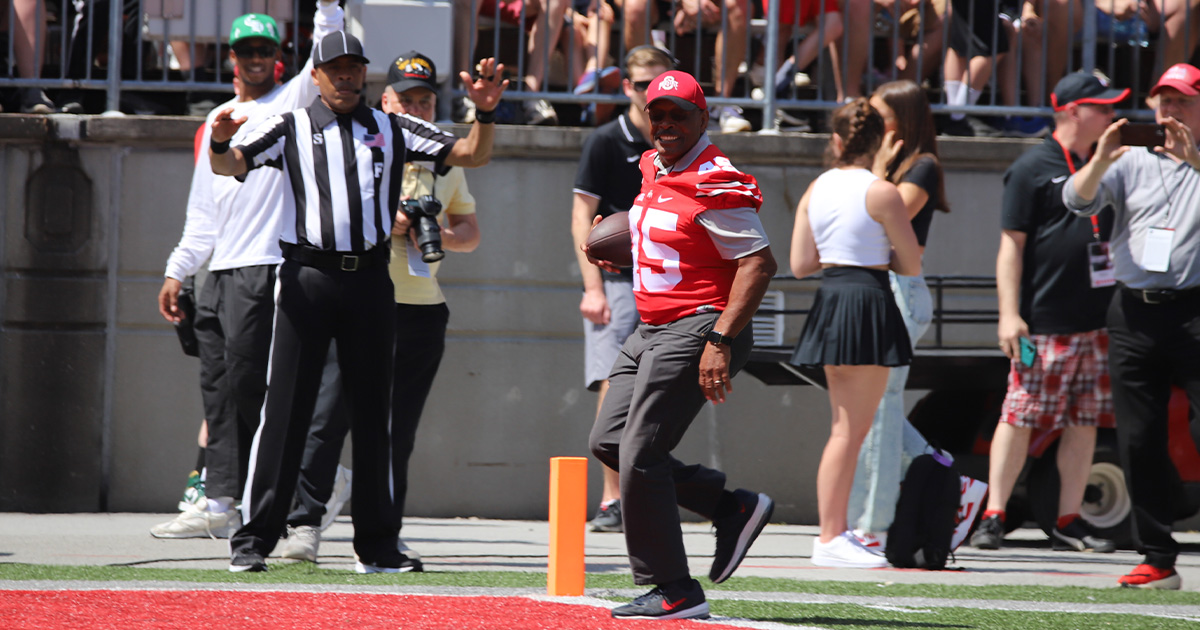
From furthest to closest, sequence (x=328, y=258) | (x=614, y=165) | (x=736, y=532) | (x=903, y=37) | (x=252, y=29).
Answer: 1. (x=903, y=37)
2. (x=614, y=165)
3. (x=252, y=29)
4. (x=328, y=258)
5. (x=736, y=532)

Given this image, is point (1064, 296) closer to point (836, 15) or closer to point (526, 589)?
point (836, 15)

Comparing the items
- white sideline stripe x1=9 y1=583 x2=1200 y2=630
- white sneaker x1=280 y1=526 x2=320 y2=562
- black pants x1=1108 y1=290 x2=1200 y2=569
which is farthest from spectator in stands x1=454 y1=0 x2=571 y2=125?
white sideline stripe x1=9 y1=583 x2=1200 y2=630

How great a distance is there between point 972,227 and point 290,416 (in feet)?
15.5

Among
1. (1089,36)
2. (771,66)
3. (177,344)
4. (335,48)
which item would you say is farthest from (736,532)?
(1089,36)

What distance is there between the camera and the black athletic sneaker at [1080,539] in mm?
7434

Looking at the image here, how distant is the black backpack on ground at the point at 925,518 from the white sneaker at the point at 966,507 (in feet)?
0.25

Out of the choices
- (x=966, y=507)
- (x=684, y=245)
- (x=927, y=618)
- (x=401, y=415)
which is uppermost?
(x=684, y=245)

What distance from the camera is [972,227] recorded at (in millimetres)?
8820

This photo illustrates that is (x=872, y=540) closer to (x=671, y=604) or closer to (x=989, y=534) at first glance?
(x=989, y=534)

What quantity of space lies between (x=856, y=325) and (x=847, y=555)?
1.03 m

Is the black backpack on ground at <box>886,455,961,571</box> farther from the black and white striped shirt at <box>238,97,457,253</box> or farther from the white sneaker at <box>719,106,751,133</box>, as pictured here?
the white sneaker at <box>719,106,751,133</box>

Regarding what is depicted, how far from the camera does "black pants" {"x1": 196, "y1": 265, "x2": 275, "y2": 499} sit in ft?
21.6

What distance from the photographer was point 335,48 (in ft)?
19.0

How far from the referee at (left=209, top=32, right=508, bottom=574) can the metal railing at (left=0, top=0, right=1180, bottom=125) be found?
2893 mm
